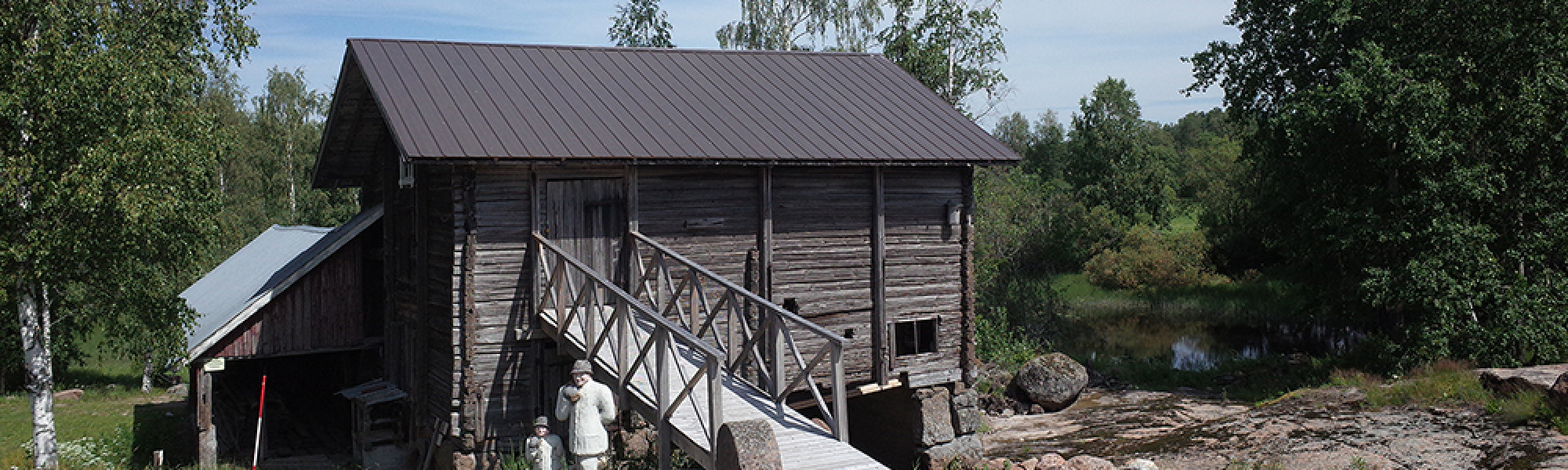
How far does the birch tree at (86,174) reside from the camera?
41.1ft

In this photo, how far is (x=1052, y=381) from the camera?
2255 centimetres

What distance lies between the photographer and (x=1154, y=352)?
30562 mm

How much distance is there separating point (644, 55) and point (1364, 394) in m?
12.8

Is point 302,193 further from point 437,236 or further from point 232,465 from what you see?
point 437,236

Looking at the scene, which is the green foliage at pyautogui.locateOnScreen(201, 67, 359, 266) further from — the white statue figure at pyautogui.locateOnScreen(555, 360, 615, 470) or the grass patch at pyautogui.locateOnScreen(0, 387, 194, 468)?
the white statue figure at pyautogui.locateOnScreen(555, 360, 615, 470)

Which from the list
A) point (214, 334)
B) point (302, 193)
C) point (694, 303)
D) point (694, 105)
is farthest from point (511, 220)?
point (302, 193)

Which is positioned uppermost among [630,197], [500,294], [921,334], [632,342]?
[630,197]

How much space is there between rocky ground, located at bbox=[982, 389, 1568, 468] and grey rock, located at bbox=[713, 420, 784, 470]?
7167 mm

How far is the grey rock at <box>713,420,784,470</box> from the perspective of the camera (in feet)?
26.8

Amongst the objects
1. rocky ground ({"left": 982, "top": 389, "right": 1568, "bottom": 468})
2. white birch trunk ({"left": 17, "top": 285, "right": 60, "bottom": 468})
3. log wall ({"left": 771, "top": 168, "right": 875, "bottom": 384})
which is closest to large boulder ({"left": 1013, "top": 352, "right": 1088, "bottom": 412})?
rocky ground ({"left": 982, "top": 389, "right": 1568, "bottom": 468})

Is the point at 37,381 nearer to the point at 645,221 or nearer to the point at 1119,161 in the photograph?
the point at 645,221

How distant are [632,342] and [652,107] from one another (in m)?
4.10

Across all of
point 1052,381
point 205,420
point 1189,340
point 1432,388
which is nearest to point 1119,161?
point 1189,340

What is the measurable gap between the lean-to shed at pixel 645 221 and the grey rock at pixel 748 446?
50.6 inches
